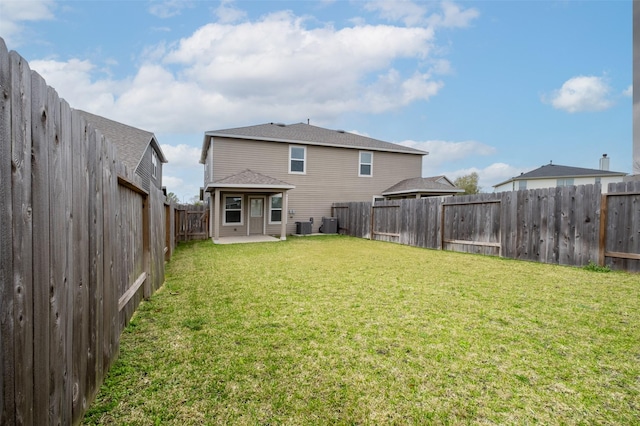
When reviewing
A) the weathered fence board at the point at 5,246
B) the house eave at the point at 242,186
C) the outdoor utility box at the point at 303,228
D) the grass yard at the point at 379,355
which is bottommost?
the grass yard at the point at 379,355

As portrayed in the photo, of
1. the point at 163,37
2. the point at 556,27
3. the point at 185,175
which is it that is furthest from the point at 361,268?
the point at 185,175

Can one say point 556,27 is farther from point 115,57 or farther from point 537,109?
point 115,57

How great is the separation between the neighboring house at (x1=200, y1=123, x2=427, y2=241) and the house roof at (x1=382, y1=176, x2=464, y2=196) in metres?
0.77

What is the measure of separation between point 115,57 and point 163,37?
1.60 meters

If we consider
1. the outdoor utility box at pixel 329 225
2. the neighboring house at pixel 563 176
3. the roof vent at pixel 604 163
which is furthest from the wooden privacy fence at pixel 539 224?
the roof vent at pixel 604 163

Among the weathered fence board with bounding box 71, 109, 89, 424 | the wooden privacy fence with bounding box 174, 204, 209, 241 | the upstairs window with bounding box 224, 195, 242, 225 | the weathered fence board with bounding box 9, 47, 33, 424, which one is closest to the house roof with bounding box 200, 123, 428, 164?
the upstairs window with bounding box 224, 195, 242, 225

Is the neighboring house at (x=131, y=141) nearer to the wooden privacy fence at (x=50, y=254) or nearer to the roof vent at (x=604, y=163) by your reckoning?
the wooden privacy fence at (x=50, y=254)

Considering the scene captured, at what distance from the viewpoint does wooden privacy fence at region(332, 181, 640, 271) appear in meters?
6.50

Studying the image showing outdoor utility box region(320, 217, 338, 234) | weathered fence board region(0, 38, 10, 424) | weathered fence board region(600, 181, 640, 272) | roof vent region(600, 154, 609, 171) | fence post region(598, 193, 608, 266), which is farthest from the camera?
roof vent region(600, 154, 609, 171)

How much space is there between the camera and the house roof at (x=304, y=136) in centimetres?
1567

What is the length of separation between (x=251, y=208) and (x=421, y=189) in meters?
9.07

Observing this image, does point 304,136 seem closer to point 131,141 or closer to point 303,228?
point 303,228

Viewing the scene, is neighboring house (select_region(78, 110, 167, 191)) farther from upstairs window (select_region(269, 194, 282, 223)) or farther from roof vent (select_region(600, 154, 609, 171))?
roof vent (select_region(600, 154, 609, 171))

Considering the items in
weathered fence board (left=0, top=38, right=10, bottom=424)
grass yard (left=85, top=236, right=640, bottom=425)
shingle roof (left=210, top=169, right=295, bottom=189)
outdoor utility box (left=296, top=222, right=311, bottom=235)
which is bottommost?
grass yard (left=85, top=236, right=640, bottom=425)
